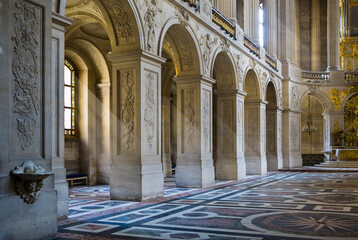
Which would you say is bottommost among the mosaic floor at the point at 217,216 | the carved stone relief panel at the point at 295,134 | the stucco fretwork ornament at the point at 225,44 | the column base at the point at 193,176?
the mosaic floor at the point at 217,216

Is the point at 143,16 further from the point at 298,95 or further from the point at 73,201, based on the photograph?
the point at 298,95

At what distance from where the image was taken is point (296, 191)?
14062 millimetres

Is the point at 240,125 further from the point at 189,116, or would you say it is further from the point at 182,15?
the point at 182,15

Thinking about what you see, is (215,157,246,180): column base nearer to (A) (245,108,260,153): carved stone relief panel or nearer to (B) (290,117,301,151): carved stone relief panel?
(A) (245,108,260,153): carved stone relief panel

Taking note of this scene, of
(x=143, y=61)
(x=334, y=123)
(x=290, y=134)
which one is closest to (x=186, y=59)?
(x=143, y=61)

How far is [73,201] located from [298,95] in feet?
74.9

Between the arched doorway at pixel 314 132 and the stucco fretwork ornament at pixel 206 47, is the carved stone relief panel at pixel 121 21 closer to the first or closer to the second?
the stucco fretwork ornament at pixel 206 47

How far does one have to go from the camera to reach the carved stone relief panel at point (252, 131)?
22609mm

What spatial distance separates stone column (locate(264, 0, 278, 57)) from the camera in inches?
1061

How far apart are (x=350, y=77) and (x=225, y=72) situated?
17231 mm

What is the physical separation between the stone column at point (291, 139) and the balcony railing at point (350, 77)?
497cm

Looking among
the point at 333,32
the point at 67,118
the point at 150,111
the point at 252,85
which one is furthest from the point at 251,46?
the point at 333,32

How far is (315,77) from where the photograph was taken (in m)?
32.4

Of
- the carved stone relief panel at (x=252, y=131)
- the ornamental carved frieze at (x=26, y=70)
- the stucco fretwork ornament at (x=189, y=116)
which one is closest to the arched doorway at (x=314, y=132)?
the carved stone relief panel at (x=252, y=131)
